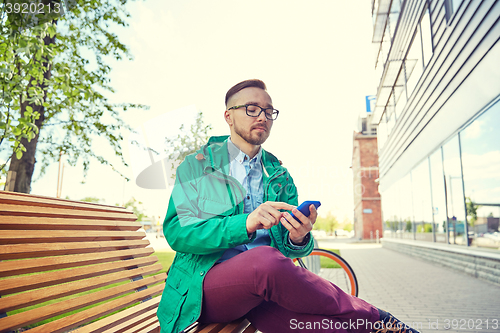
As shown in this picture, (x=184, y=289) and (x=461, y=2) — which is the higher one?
(x=461, y=2)

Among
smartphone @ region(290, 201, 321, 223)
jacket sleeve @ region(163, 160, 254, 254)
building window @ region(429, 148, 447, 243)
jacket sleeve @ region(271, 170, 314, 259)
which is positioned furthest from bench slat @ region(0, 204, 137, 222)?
building window @ region(429, 148, 447, 243)

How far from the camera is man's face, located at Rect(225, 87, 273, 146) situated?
2244 millimetres

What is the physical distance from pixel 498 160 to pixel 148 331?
719 centimetres

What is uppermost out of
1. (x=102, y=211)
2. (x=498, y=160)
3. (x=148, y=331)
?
(x=498, y=160)

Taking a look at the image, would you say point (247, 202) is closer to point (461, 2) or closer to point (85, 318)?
point (85, 318)

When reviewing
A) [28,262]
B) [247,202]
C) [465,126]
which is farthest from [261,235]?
[465,126]

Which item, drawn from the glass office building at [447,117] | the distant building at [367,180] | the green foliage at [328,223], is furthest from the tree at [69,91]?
the green foliage at [328,223]

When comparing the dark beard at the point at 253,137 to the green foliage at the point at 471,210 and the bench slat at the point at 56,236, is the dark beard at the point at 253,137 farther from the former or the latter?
the green foliage at the point at 471,210

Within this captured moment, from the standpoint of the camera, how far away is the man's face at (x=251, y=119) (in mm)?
2244

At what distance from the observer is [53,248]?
1933 millimetres

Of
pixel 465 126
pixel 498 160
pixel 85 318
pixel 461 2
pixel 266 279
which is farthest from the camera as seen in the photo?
pixel 465 126

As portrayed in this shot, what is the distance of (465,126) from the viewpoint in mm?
8094

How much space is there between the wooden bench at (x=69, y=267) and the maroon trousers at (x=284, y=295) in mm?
184

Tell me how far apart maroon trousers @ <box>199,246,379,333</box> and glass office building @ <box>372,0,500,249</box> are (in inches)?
247
